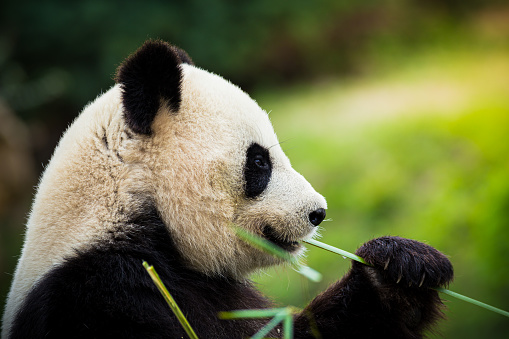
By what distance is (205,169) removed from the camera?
7.73ft

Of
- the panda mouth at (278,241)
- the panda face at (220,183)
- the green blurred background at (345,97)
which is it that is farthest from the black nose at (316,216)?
the green blurred background at (345,97)

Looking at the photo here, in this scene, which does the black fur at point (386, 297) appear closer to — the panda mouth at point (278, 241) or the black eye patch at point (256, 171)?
the panda mouth at point (278, 241)

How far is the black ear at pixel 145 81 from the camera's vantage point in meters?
2.30

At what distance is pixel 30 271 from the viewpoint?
89.7 inches

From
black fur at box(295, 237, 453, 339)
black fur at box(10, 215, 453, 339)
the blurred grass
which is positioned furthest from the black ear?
the blurred grass

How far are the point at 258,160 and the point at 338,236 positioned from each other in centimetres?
416

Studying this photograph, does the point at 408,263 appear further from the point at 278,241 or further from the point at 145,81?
the point at 145,81

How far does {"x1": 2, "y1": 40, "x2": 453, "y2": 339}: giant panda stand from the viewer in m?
2.13

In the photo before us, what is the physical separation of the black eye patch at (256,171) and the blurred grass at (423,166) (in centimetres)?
206

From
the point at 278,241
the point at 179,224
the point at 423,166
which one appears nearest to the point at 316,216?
the point at 278,241

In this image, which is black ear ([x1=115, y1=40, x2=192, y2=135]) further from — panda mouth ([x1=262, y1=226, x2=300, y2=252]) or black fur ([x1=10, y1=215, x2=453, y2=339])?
panda mouth ([x1=262, y1=226, x2=300, y2=252])

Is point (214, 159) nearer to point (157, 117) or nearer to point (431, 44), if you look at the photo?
point (157, 117)

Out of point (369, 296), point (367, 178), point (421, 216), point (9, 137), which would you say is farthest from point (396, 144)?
point (9, 137)

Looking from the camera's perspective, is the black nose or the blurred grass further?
the blurred grass
